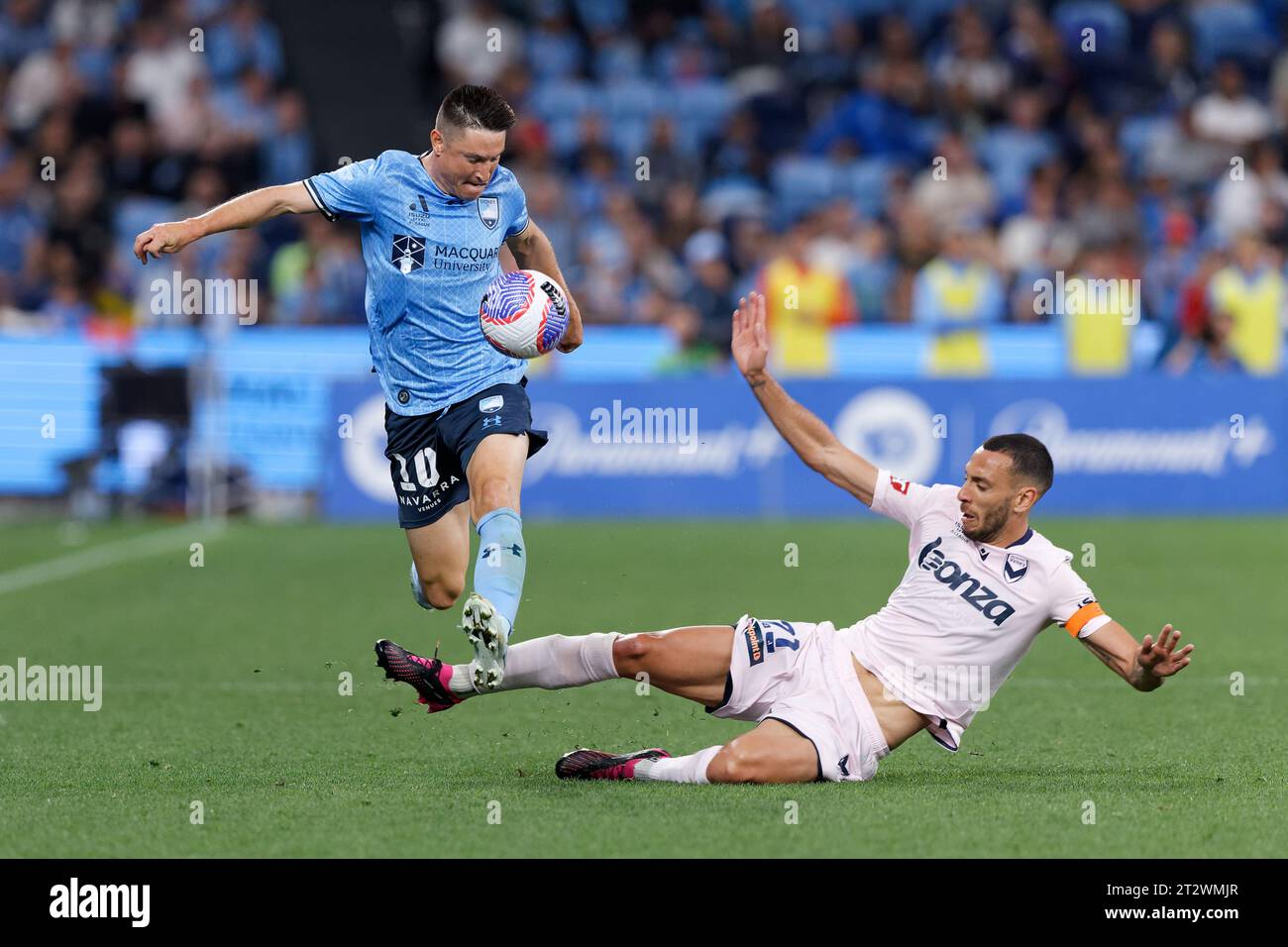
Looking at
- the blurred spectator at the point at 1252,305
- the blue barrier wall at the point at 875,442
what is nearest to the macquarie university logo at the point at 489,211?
the blue barrier wall at the point at 875,442

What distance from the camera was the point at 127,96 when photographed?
2217cm

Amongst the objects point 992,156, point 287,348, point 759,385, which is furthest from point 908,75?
point 759,385

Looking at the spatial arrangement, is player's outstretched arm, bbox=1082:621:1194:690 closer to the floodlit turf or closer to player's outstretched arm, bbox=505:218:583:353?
the floodlit turf

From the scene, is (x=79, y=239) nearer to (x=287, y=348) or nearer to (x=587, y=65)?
(x=287, y=348)

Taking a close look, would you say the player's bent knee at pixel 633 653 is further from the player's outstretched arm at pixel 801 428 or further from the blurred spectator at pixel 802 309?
the blurred spectator at pixel 802 309

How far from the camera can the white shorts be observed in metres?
6.76

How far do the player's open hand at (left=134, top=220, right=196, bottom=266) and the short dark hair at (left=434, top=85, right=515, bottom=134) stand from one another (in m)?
1.10

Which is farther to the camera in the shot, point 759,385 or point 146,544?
point 146,544

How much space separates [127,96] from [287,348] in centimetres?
558

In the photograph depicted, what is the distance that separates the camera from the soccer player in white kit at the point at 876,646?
6.74 metres

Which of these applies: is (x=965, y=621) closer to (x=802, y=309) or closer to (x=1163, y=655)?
(x=1163, y=655)

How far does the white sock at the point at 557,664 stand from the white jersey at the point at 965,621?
881 mm

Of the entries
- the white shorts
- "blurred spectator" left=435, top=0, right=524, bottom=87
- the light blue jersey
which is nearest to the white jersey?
the white shorts

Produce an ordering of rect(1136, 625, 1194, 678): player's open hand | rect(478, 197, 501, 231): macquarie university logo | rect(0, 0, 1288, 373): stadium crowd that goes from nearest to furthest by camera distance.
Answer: rect(1136, 625, 1194, 678): player's open hand, rect(478, 197, 501, 231): macquarie university logo, rect(0, 0, 1288, 373): stadium crowd
